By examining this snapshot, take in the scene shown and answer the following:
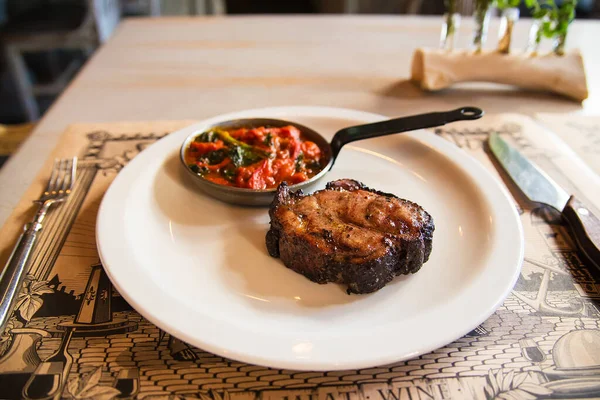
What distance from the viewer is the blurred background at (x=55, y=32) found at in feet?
18.2

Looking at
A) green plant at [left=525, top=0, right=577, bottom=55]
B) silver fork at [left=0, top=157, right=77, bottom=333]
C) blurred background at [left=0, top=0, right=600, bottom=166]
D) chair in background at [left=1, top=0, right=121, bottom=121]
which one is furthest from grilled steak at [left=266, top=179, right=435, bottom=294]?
chair in background at [left=1, top=0, right=121, bottom=121]

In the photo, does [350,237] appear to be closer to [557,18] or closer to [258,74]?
[258,74]

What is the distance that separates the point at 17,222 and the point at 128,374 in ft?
3.53

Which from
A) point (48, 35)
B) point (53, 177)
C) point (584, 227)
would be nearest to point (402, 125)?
point (584, 227)

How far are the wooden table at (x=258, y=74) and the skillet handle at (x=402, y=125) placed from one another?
2.48ft

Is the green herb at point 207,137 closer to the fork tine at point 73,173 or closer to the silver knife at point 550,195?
the fork tine at point 73,173

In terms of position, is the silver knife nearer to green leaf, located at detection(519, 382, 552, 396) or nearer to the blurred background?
green leaf, located at detection(519, 382, 552, 396)

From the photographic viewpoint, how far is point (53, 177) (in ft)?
7.69

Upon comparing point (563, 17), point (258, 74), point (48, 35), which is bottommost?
point (48, 35)

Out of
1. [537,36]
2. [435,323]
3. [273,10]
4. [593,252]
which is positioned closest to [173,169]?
[435,323]

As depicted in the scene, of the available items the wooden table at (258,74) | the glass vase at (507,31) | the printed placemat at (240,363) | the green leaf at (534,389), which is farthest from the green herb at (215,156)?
the glass vase at (507,31)

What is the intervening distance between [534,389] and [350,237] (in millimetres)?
736

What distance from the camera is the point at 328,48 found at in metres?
4.19

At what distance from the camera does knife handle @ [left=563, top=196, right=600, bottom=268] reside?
1.82m
